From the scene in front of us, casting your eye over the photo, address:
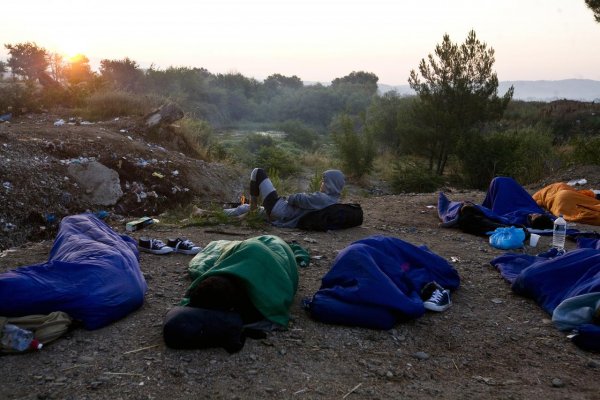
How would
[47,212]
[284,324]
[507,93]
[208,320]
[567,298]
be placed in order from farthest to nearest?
[507,93] < [47,212] < [567,298] < [284,324] < [208,320]

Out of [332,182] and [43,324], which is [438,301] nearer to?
[43,324]

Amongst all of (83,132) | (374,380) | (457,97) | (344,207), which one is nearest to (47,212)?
(83,132)

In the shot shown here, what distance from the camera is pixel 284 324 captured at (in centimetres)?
333

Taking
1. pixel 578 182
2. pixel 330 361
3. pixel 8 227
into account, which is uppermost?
pixel 578 182

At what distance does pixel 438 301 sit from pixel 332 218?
2503 millimetres

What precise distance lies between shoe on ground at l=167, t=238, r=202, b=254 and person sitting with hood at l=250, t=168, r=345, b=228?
54.5 inches

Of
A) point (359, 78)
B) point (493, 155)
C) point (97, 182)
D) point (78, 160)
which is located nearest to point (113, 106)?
point (78, 160)

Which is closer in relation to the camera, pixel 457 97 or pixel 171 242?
pixel 171 242

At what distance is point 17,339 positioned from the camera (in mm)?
2906

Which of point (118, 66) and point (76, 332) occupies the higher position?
point (118, 66)

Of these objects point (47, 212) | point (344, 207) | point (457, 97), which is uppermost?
point (457, 97)

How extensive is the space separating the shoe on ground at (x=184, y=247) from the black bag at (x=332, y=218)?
146cm

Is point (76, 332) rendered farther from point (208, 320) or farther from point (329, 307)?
point (329, 307)

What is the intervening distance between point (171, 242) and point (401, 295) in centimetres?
244
